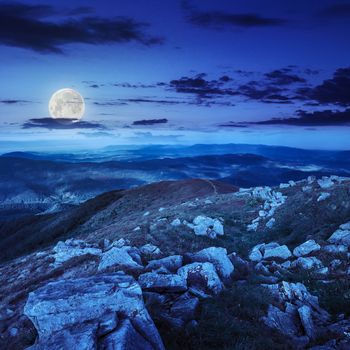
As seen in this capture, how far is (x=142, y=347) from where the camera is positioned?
31.1 ft

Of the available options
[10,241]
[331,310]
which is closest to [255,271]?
[331,310]

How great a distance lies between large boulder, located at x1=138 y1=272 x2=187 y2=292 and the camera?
45.8 ft

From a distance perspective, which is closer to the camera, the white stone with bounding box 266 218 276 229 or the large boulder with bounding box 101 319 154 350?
the large boulder with bounding box 101 319 154 350

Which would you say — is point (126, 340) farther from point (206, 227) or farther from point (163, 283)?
point (206, 227)

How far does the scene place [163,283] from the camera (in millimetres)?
14047

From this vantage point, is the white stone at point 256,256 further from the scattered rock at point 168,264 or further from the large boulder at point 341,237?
the scattered rock at point 168,264

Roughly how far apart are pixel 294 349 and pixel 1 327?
12.9m

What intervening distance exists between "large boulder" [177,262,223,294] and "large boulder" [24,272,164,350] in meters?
3.90

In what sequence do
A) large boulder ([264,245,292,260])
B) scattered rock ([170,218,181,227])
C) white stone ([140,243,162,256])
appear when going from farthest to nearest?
scattered rock ([170,218,181,227]) < large boulder ([264,245,292,260]) < white stone ([140,243,162,256])

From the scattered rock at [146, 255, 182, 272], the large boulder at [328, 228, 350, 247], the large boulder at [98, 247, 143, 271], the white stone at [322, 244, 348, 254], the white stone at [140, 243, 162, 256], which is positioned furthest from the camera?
the large boulder at [328, 228, 350, 247]

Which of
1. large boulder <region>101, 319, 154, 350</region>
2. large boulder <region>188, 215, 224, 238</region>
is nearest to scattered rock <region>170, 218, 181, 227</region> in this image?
large boulder <region>188, 215, 224, 238</region>

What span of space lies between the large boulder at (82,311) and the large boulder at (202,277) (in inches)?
154

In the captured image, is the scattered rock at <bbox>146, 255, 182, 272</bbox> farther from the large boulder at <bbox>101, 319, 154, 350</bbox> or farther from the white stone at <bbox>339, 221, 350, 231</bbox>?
the white stone at <bbox>339, 221, 350, 231</bbox>

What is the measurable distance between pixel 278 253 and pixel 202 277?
8.37m
